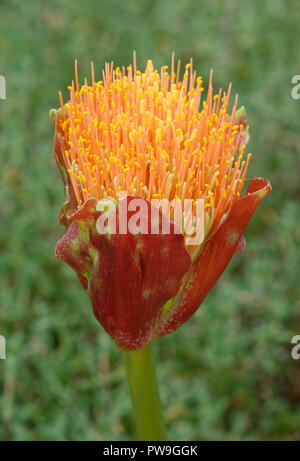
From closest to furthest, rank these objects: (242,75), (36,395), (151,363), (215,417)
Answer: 1. (151,363)
2. (215,417)
3. (36,395)
4. (242,75)

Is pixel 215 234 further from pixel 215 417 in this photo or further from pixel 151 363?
pixel 215 417

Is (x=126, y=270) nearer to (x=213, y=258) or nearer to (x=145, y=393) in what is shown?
(x=213, y=258)

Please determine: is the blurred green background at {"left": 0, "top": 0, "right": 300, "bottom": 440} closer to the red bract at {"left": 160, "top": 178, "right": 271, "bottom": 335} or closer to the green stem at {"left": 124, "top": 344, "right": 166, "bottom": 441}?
the green stem at {"left": 124, "top": 344, "right": 166, "bottom": 441}

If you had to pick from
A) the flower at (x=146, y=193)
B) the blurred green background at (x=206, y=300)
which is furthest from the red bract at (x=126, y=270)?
the blurred green background at (x=206, y=300)

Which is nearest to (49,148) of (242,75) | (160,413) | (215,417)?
(242,75)

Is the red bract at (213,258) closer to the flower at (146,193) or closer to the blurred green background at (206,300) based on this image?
the flower at (146,193)

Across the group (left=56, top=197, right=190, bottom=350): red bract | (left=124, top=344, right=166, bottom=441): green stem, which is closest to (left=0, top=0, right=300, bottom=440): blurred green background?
(left=124, top=344, right=166, bottom=441): green stem
